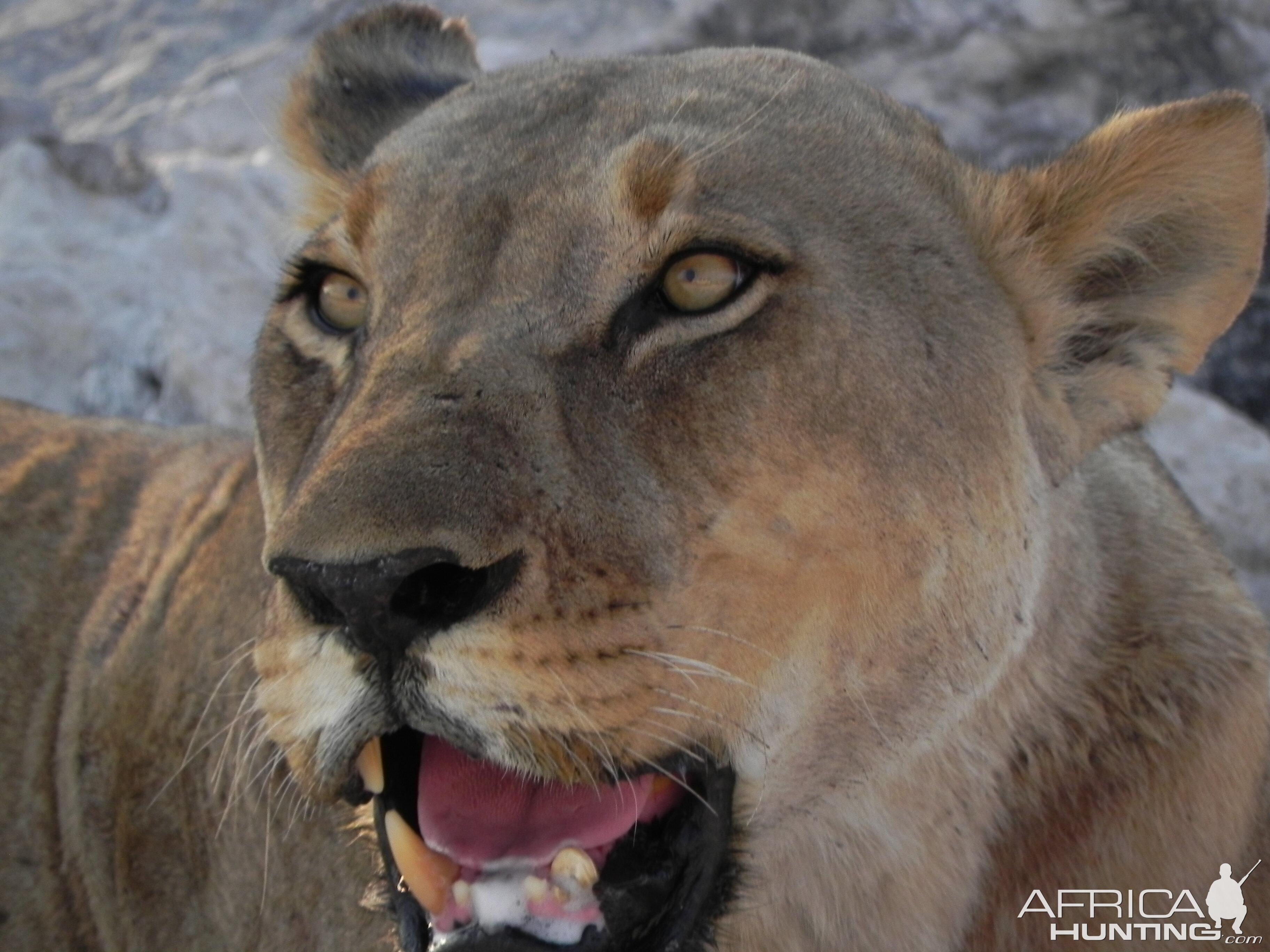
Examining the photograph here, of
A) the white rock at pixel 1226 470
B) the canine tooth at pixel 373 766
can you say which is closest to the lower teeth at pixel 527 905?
the canine tooth at pixel 373 766

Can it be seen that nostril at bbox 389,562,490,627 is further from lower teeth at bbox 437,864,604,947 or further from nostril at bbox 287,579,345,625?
lower teeth at bbox 437,864,604,947

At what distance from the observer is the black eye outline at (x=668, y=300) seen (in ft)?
8.09

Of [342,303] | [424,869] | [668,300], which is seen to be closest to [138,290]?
[342,303]

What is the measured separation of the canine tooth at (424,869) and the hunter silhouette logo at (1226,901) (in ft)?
4.82

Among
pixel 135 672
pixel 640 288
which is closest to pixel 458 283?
pixel 640 288

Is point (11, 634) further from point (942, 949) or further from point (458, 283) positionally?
point (942, 949)

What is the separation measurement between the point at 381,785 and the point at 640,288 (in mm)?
881

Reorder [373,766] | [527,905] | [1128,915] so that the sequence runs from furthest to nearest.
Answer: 1. [1128,915]
2. [373,766]
3. [527,905]

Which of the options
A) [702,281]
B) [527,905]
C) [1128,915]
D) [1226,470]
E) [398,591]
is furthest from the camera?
[1226,470]

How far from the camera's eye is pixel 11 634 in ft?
13.0

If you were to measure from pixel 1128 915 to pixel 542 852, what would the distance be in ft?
3.86

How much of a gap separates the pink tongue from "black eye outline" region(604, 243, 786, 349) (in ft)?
2.36

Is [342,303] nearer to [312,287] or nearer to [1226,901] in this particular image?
[312,287]

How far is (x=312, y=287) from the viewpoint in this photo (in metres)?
2.93
